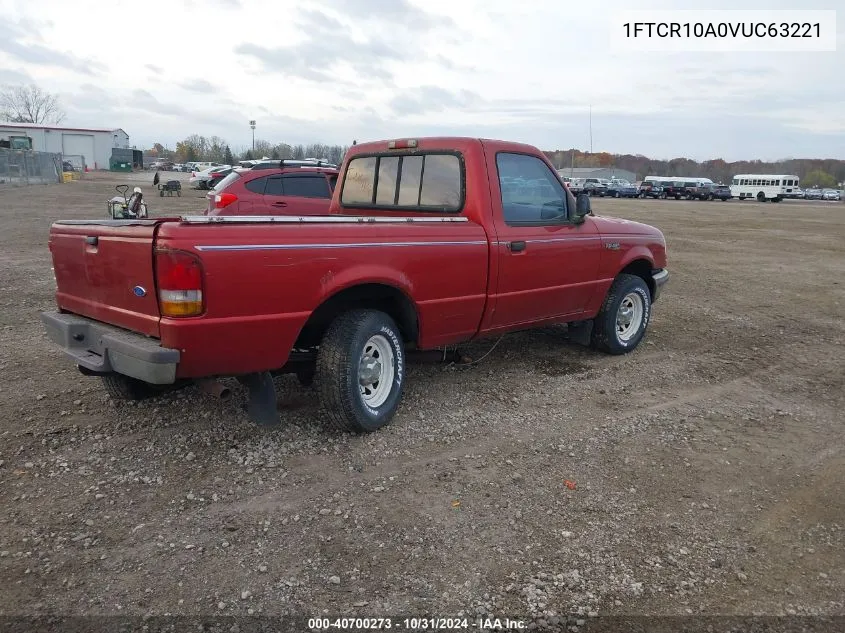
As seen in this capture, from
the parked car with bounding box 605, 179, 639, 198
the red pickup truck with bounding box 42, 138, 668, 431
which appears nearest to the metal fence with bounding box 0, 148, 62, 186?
the red pickup truck with bounding box 42, 138, 668, 431

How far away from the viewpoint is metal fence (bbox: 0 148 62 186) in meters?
31.8

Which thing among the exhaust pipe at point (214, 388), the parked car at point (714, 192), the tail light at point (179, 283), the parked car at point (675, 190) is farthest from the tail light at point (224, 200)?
the parked car at point (714, 192)

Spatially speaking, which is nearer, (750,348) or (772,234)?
(750,348)

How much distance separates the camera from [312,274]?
383 centimetres

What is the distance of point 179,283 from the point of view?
338cm

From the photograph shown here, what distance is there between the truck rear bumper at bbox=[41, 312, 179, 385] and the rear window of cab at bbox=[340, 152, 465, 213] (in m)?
2.44

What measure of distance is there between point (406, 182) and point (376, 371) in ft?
5.66

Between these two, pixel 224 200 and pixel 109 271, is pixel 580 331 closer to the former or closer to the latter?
pixel 109 271

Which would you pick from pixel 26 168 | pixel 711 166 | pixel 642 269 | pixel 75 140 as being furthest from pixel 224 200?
pixel 711 166

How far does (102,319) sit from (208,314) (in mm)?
957

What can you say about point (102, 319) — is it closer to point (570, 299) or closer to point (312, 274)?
point (312, 274)

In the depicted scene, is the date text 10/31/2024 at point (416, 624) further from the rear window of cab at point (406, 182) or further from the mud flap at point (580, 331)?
the mud flap at point (580, 331)

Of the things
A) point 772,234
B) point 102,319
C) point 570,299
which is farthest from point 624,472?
point 772,234

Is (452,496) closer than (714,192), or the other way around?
(452,496)
